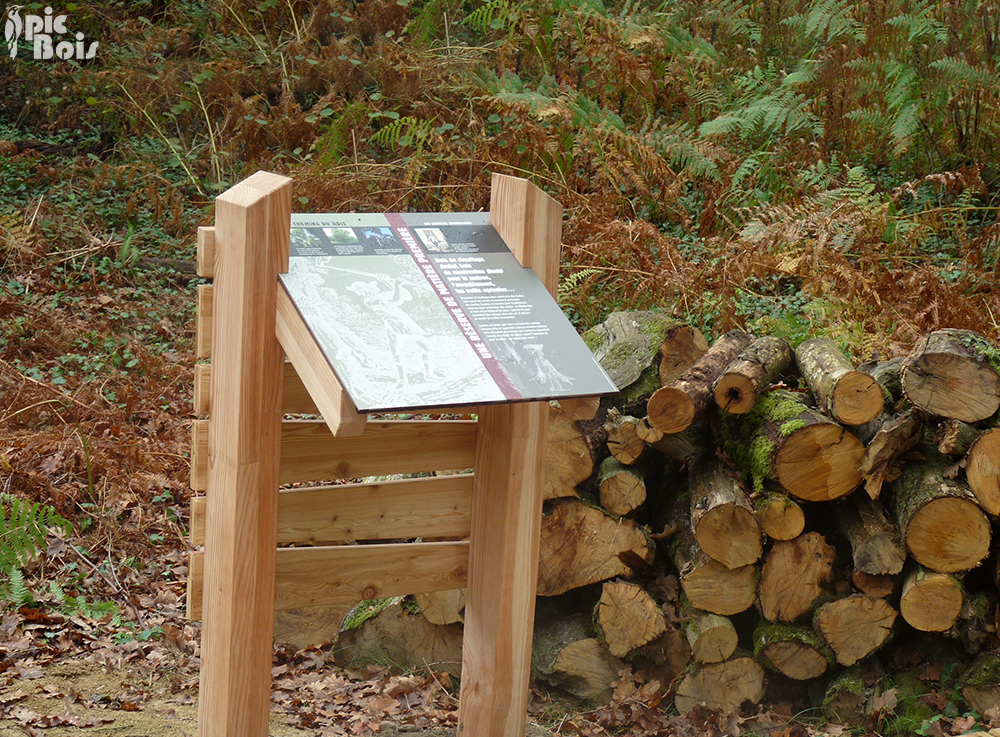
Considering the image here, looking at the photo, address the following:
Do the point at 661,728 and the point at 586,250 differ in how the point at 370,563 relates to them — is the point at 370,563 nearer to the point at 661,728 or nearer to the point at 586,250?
the point at 661,728

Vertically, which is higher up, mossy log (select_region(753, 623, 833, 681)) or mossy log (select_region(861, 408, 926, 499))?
mossy log (select_region(861, 408, 926, 499))

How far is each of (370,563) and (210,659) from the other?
1.66 feet

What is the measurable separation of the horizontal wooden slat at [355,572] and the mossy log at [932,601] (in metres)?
1.73

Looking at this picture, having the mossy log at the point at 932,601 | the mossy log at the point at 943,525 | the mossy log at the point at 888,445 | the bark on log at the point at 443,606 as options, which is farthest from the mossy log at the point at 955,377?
the bark on log at the point at 443,606

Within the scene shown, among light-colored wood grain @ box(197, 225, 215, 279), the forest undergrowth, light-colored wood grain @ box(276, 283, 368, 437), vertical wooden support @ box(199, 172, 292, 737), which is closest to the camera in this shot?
light-colored wood grain @ box(276, 283, 368, 437)

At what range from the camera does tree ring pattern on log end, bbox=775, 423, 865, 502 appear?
325 centimetres

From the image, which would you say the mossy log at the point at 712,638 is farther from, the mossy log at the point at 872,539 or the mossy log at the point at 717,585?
the mossy log at the point at 872,539

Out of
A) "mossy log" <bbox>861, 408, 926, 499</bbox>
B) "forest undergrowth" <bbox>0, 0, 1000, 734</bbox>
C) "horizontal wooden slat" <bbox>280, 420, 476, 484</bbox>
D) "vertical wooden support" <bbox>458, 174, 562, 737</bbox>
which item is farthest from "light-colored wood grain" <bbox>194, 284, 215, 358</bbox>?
"mossy log" <bbox>861, 408, 926, 499</bbox>

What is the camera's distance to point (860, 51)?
7348 mm

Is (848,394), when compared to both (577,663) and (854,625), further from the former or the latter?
(577,663)

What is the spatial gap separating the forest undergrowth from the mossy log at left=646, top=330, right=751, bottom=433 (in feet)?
2.33

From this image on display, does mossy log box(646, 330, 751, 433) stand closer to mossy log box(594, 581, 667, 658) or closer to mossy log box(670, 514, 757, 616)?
mossy log box(670, 514, 757, 616)

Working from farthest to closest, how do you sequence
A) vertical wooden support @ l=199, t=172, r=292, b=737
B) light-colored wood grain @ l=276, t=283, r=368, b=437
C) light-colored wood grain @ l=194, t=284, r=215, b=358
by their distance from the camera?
light-colored wood grain @ l=194, t=284, r=215, b=358
vertical wooden support @ l=199, t=172, r=292, b=737
light-colored wood grain @ l=276, t=283, r=368, b=437

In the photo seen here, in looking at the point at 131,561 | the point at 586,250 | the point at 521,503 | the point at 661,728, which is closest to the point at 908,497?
the point at 661,728
